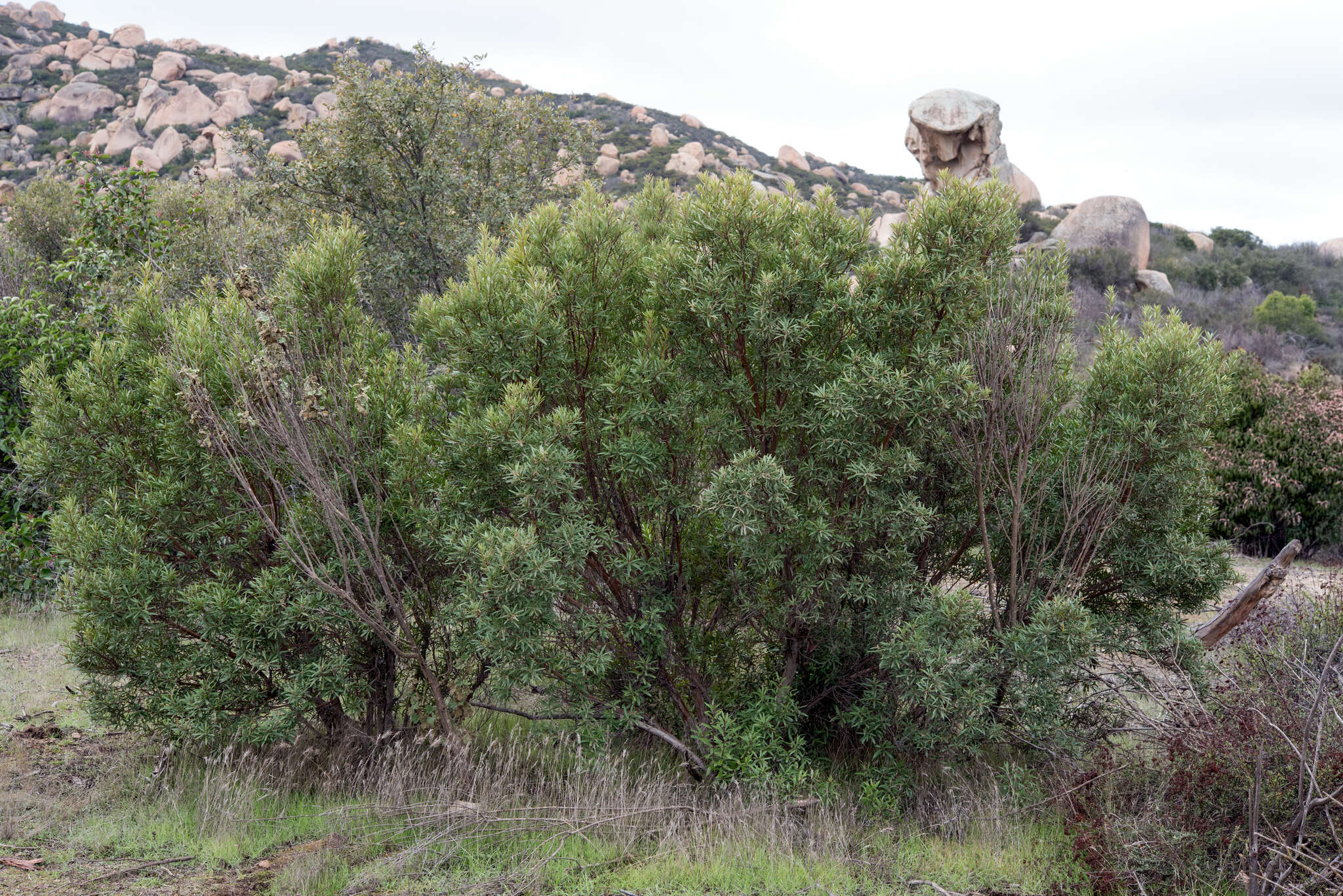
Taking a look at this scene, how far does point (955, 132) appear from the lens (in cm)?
3653

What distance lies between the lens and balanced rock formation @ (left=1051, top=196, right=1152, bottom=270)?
34625mm

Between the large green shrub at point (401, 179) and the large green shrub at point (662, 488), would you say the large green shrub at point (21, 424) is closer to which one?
the large green shrub at point (401, 179)

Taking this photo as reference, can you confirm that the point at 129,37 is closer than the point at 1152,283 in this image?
No

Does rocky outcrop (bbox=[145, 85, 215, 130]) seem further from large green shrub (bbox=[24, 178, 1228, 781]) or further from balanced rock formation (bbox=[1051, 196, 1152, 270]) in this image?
large green shrub (bbox=[24, 178, 1228, 781])

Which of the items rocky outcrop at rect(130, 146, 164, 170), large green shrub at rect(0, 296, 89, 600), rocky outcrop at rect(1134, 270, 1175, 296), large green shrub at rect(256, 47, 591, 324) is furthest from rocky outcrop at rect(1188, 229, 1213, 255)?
rocky outcrop at rect(130, 146, 164, 170)

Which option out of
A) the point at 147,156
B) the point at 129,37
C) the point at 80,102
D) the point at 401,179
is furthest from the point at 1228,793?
the point at 129,37

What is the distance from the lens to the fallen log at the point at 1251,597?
24.4ft

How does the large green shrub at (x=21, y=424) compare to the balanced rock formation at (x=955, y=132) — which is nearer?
the large green shrub at (x=21, y=424)

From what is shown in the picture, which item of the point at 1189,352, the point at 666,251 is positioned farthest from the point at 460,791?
the point at 1189,352

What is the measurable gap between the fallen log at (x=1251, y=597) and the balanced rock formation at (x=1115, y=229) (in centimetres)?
2945

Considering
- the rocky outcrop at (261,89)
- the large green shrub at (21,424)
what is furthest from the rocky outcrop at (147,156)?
the large green shrub at (21,424)

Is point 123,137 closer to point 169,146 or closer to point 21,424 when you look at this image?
point 169,146

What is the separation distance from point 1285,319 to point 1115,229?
7619 millimetres

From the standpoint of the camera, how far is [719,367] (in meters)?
5.80
